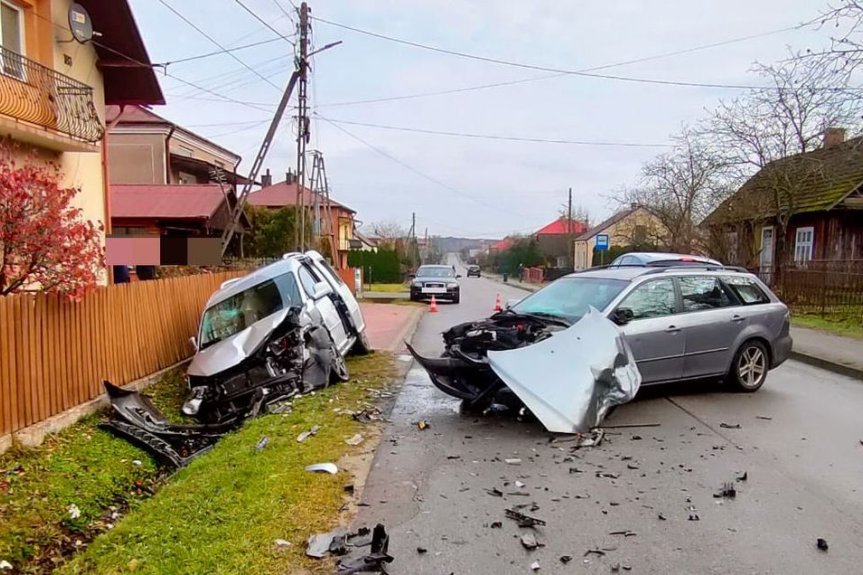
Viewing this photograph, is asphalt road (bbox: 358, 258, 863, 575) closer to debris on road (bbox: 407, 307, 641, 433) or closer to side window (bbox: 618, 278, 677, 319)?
debris on road (bbox: 407, 307, 641, 433)

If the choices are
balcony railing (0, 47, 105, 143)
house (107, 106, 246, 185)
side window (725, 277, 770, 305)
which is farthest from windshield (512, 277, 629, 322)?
house (107, 106, 246, 185)

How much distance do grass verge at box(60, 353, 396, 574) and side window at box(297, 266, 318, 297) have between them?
3159mm

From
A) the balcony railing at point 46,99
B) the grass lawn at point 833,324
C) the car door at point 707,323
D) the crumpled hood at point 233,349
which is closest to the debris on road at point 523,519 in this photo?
the car door at point 707,323

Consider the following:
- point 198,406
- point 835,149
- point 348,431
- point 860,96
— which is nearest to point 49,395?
point 198,406

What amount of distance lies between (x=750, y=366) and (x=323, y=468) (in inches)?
230

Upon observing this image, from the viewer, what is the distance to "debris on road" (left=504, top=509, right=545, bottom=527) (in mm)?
3869

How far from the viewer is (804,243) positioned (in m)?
24.4

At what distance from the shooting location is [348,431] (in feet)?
19.4

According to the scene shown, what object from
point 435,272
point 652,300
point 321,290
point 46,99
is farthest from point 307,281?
point 435,272

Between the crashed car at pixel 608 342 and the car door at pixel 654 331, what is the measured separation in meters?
0.01

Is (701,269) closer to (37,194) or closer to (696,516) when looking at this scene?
(696,516)

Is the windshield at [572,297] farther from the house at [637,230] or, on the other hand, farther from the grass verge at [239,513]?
the house at [637,230]

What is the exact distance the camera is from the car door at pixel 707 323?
718 cm

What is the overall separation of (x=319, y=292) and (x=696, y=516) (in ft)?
21.7
